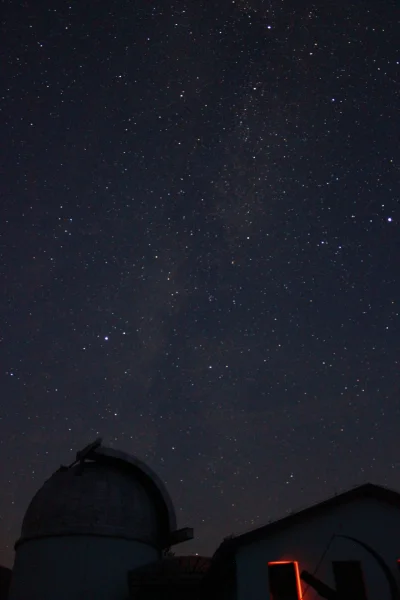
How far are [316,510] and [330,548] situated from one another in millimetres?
1181

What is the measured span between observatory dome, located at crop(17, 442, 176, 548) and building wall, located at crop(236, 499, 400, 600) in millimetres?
9735

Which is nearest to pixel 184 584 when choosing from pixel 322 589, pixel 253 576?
pixel 253 576

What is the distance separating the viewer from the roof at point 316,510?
54.5 feet

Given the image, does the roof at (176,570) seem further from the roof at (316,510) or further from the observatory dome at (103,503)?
the roof at (316,510)

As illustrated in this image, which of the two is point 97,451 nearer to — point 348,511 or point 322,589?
point 348,511

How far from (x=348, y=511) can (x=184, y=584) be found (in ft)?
29.1

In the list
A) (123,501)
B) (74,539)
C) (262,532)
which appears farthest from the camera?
(123,501)

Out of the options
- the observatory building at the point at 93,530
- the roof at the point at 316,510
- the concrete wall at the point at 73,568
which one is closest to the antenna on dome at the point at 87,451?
the observatory building at the point at 93,530

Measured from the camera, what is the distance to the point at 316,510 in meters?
16.8

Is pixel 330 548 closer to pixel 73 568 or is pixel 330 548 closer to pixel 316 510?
pixel 316 510

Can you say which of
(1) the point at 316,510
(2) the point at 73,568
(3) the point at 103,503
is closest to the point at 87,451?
(3) the point at 103,503

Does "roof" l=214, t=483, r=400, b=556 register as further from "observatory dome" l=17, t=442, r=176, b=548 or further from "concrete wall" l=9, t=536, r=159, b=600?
"observatory dome" l=17, t=442, r=176, b=548

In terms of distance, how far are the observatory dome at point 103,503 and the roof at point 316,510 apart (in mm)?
9287

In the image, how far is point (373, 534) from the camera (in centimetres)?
1623
